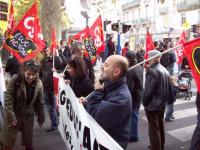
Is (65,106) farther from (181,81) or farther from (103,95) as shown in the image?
(181,81)

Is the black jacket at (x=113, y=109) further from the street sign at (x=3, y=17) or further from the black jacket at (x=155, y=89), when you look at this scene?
the street sign at (x=3, y=17)

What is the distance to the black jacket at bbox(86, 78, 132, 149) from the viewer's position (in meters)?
3.35

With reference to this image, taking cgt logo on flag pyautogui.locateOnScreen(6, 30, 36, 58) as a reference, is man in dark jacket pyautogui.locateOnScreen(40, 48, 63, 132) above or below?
below

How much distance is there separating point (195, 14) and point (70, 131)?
41.2 meters

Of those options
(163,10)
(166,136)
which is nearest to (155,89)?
(166,136)

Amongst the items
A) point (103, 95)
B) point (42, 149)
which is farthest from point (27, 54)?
point (103, 95)

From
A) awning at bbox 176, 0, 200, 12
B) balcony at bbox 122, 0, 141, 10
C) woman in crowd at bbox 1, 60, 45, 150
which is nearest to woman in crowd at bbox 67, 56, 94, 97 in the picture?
woman in crowd at bbox 1, 60, 45, 150

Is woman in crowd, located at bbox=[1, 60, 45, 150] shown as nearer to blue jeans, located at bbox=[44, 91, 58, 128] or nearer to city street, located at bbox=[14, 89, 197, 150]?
city street, located at bbox=[14, 89, 197, 150]

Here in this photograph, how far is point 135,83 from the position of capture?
22.9ft

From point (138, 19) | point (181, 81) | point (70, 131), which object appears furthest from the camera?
point (138, 19)

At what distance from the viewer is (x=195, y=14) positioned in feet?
142

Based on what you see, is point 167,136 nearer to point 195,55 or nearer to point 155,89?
point 155,89

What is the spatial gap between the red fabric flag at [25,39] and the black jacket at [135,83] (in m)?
1.74

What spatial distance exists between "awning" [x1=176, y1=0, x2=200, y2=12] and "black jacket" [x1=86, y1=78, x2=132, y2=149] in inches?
1618
